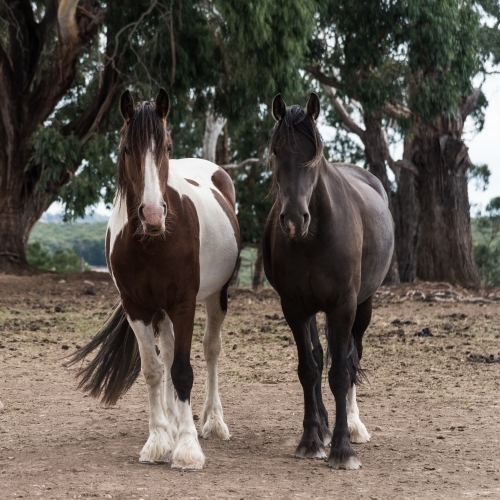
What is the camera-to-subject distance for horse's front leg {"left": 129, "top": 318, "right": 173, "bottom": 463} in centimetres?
535

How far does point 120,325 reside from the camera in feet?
20.9

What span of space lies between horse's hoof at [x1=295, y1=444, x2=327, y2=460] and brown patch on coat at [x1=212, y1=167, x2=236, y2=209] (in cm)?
227

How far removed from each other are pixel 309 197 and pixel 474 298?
12080 millimetres

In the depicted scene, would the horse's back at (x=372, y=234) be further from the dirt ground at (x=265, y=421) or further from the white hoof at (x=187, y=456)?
the white hoof at (x=187, y=456)

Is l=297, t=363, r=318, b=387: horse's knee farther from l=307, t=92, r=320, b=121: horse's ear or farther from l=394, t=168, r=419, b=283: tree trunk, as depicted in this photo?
l=394, t=168, r=419, b=283: tree trunk

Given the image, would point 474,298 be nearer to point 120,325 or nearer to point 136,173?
point 120,325

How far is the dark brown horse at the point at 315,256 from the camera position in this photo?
513 cm

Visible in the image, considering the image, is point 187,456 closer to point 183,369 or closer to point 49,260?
point 183,369

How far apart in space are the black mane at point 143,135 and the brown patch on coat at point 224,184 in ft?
5.90

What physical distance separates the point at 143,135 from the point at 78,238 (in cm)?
8744

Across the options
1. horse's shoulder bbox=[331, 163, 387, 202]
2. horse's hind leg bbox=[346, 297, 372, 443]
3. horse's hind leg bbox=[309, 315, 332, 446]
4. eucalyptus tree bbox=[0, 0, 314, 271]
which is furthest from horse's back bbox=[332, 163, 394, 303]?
eucalyptus tree bbox=[0, 0, 314, 271]

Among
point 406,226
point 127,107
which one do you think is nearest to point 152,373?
point 127,107

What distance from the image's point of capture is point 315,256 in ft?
17.7

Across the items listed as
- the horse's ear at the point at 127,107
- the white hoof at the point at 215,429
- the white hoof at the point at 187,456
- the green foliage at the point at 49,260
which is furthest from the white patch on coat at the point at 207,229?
the green foliage at the point at 49,260
